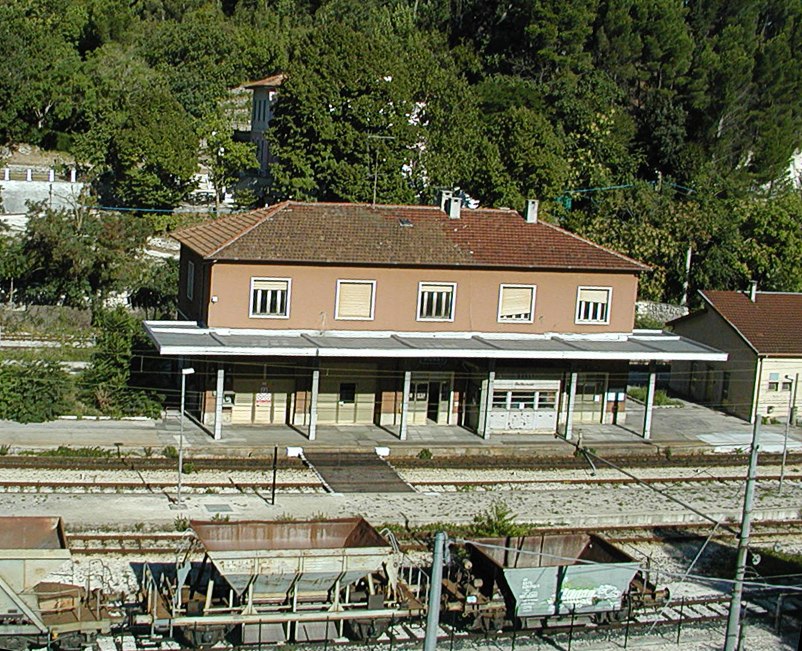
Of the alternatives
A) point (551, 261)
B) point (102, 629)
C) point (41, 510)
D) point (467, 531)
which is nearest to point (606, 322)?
point (551, 261)

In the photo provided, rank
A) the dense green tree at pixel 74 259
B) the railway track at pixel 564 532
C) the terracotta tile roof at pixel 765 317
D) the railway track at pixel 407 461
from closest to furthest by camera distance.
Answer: the railway track at pixel 564 532
the railway track at pixel 407 461
the terracotta tile roof at pixel 765 317
the dense green tree at pixel 74 259

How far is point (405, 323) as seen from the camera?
33.5 meters

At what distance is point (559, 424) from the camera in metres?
34.7

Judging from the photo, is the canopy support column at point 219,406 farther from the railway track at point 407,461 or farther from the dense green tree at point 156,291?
the dense green tree at point 156,291

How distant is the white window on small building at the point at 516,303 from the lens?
34.2 metres

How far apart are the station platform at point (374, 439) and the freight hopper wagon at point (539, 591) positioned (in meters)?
10.1

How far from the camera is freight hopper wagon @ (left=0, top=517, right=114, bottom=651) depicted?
1783 cm

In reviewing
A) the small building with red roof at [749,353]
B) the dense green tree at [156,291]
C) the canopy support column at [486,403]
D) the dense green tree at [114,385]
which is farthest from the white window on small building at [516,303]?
the dense green tree at [156,291]

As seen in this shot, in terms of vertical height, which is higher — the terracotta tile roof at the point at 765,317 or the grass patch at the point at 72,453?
the terracotta tile roof at the point at 765,317

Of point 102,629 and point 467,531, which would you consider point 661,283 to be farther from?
point 102,629

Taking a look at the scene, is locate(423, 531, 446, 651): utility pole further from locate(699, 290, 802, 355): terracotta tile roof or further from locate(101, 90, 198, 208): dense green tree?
locate(101, 90, 198, 208): dense green tree

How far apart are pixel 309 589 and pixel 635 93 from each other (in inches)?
2445

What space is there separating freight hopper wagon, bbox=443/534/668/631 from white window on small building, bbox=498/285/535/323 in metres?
13.5

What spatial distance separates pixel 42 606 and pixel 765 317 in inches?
1074
